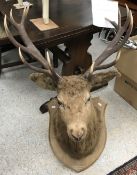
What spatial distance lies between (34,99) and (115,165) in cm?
84

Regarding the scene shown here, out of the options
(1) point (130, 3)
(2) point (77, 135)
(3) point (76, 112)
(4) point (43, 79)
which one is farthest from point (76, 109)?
(1) point (130, 3)

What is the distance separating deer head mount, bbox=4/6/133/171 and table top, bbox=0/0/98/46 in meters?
0.18

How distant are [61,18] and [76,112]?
887 mm

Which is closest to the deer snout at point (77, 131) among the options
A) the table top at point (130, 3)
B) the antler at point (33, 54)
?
the antler at point (33, 54)

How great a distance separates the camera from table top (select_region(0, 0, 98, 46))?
1685mm

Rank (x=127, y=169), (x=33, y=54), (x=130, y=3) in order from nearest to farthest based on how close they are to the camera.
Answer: (x=33, y=54) < (x=127, y=169) < (x=130, y=3)

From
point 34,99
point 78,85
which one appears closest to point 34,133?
point 34,99

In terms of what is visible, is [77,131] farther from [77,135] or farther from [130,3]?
[130,3]

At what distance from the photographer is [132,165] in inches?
64.9

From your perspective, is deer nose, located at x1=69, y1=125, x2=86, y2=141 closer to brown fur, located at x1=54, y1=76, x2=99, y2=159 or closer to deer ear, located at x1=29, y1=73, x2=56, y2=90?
brown fur, located at x1=54, y1=76, x2=99, y2=159

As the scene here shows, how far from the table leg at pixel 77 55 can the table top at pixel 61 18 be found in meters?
0.10

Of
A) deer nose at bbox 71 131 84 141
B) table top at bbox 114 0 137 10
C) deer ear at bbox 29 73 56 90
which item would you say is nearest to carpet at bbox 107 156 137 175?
deer nose at bbox 71 131 84 141

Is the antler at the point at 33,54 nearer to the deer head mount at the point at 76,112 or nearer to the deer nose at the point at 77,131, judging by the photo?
the deer head mount at the point at 76,112

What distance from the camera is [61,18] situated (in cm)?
190
